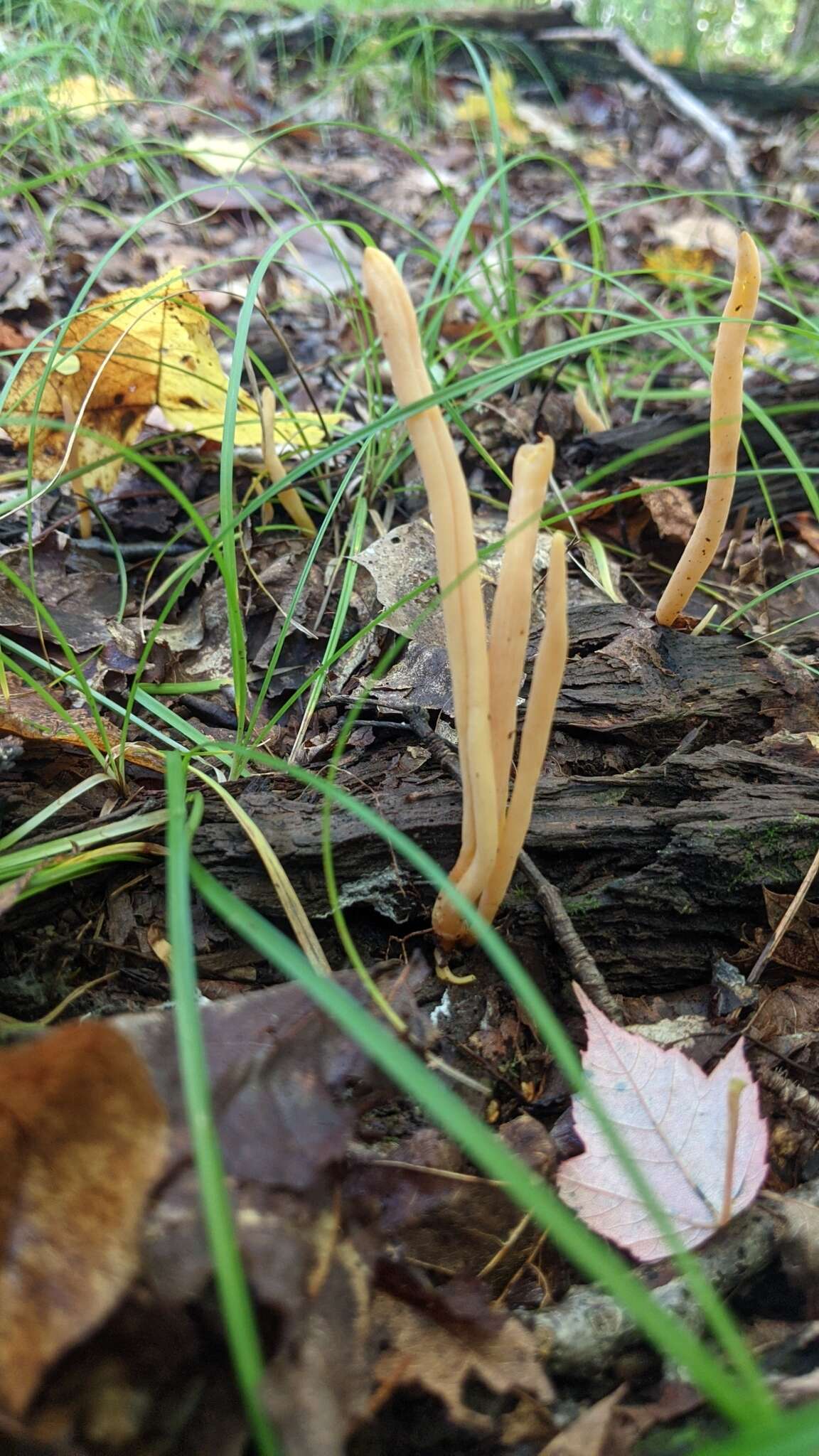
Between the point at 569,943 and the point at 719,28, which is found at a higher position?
the point at 719,28

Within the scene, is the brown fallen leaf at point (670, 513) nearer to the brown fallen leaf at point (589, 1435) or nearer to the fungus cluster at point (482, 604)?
the fungus cluster at point (482, 604)

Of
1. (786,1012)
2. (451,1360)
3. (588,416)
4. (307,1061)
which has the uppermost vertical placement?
(588,416)

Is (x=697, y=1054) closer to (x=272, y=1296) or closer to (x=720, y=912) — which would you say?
(x=720, y=912)

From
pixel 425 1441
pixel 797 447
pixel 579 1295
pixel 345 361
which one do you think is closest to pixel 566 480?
pixel 797 447

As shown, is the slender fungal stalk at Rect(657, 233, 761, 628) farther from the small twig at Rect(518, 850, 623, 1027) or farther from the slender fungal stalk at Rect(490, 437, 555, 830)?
the small twig at Rect(518, 850, 623, 1027)

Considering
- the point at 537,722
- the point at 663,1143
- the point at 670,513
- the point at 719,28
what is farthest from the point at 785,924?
the point at 719,28

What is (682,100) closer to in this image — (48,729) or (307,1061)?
(48,729)

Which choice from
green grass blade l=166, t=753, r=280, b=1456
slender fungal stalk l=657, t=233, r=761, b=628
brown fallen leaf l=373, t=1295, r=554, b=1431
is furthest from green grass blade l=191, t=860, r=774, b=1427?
slender fungal stalk l=657, t=233, r=761, b=628

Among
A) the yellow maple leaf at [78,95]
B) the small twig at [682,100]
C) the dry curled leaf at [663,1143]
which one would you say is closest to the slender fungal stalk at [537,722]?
the dry curled leaf at [663,1143]
